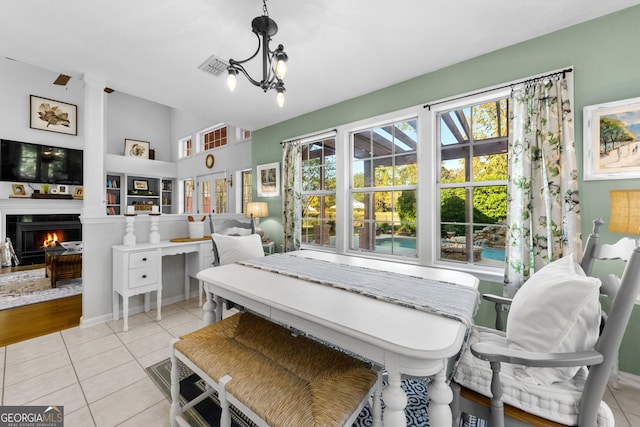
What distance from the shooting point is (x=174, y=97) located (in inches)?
123

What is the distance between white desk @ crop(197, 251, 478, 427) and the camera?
874 mm

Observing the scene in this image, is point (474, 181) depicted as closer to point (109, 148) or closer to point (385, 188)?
point (385, 188)

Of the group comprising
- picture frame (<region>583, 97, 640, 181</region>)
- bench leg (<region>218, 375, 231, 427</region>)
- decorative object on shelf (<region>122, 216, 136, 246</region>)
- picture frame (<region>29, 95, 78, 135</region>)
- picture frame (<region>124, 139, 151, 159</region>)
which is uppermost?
picture frame (<region>29, 95, 78, 135</region>)

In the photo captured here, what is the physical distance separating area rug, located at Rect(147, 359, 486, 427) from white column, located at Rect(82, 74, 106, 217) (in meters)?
1.85

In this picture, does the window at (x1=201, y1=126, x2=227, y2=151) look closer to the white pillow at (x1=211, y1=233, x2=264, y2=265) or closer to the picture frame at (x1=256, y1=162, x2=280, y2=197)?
the picture frame at (x1=256, y1=162, x2=280, y2=197)

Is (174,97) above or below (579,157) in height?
above

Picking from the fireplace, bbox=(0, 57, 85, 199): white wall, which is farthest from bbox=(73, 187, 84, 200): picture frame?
bbox=(0, 57, 85, 199): white wall

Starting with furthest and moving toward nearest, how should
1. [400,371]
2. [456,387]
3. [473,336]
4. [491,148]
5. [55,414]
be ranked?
[491,148]
[55,414]
[473,336]
[456,387]
[400,371]

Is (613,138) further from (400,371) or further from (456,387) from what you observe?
(400,371)

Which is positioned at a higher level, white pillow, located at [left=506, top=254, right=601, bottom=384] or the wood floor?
white pillow, located at [left=506, top=254, right=601, bottom=384]

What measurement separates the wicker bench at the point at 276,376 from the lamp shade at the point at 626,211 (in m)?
1.71

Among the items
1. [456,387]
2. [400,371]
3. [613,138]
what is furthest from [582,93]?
[400,371]

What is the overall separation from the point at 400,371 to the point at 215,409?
134 cm

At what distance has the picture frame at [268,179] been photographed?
13.3ft
